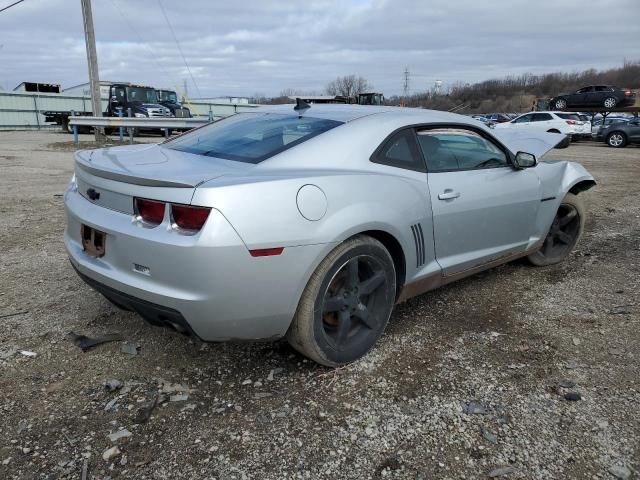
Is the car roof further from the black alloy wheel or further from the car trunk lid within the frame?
the black alloy wheel

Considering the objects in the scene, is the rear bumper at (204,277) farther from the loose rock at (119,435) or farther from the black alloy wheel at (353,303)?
the loose rock at (119,435)

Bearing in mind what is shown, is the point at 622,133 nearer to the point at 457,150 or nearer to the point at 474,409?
the point at 457,150

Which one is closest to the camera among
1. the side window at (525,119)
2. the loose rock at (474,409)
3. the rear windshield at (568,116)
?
the loose rock at (474,409)

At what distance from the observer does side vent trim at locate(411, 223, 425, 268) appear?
3.06 meters

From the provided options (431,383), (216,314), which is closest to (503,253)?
(431,383)

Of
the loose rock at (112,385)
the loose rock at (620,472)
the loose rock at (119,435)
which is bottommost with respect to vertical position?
the loose rock at (620,472)

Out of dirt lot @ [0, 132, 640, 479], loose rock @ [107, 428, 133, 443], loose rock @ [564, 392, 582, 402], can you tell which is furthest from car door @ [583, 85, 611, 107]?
loose rock @ [107, 428, 133, 443]

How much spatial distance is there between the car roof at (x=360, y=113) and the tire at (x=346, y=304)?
2.90ft

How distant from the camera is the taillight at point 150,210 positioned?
2.37 m

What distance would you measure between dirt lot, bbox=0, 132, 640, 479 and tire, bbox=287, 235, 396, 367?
0.15 meters

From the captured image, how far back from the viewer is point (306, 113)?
3.39 meters

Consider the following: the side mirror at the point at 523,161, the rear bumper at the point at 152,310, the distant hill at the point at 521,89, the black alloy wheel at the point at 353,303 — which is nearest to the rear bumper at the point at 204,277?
the rear bumper at the point at 152,310

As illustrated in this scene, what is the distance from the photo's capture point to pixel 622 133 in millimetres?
22000

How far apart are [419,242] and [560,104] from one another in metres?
29.5
